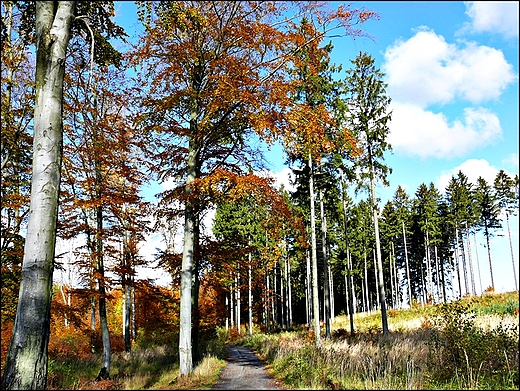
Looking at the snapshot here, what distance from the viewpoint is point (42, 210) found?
544 centimetres

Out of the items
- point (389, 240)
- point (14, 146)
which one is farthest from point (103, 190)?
point (389, 240)

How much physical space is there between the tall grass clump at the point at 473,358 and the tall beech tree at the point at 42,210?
293 inches

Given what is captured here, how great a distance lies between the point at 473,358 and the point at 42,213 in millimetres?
9072

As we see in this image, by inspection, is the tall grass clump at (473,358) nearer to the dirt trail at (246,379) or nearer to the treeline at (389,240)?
the dirt trail at (246,379)

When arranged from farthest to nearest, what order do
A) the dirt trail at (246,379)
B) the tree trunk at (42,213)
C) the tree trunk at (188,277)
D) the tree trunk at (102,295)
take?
the tree trunk at (102,295)
the tree trunk at (188,277)
the dirt trail at (246,379)
the tree trunk at (42,213)

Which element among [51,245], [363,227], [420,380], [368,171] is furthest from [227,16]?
[363,227]

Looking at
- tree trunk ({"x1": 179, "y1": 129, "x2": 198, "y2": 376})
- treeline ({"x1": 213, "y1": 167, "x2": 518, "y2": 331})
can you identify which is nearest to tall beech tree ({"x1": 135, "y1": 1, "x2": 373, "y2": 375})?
A: tree trunk ({"x1": 179, "y1": 129, "x2": 198, "y2": 376})

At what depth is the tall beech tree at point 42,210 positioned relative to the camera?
5.00 metres

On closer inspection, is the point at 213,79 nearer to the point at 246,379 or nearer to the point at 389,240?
the point at 246,379

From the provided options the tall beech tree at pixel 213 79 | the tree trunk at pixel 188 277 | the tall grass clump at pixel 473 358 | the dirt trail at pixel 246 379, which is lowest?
the dirt trail at pixel 246 379

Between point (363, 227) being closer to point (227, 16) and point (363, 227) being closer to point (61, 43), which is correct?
point (227, 16)

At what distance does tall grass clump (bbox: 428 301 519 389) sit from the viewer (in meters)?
7.99

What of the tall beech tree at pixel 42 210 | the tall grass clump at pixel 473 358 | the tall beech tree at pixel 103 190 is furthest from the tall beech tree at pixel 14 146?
the tall grass clump at pixel 473 358

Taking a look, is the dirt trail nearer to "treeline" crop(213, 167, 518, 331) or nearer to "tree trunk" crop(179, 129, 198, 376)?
"tree trunk" crop(179, 129, 198, 376)
